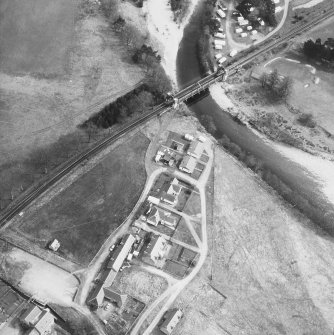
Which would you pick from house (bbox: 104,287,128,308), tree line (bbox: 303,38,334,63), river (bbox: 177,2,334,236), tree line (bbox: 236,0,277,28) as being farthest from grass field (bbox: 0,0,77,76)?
tree line (bbox: 303,38,334,63)

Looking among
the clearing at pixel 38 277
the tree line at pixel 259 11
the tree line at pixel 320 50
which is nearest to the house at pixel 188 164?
the clearing at pixel 38 277

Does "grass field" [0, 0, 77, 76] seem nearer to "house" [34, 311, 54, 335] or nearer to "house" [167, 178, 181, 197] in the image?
"house" [167, 178, 181, 197]

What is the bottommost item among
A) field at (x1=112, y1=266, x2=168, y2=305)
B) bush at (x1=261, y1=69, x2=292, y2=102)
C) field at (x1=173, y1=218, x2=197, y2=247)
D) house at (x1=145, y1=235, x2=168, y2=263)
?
field at (x1=112, y1=266, x2=168, y2=305)

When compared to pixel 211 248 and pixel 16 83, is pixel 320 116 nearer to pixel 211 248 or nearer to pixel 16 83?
pixel 211 248

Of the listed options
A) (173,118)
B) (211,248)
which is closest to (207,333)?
(211,248)

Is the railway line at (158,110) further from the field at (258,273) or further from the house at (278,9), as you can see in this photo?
the field at (258,273)

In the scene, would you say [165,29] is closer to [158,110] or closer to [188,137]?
[158,110]
